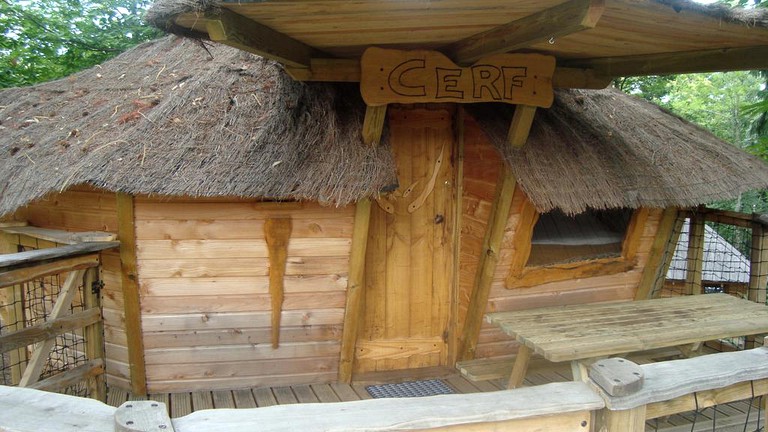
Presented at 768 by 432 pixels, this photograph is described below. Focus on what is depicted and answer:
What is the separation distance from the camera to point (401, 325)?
495 cm

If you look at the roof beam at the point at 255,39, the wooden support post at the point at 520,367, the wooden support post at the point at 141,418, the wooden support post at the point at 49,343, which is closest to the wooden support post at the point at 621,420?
the wooden support post at the point at 141,418

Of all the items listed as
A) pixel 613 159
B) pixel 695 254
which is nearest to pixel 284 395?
pixel 613 159

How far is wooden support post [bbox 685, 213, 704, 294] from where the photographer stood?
5.48 m

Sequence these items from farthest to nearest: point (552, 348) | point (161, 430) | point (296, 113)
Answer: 1. point (296, 113)
2. point (552, 348)
3. point (161, 430)

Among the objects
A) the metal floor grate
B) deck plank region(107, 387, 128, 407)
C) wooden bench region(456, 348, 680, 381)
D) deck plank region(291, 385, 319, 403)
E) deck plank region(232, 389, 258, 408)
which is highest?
wooden bench region(456, 348, 680, 381)

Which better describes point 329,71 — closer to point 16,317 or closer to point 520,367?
point 520,367

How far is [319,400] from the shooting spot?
4305mm

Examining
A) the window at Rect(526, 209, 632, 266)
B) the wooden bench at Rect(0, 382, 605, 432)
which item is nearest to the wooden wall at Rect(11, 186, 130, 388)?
the wooden bench at Rect(0, 382, 605, 432)

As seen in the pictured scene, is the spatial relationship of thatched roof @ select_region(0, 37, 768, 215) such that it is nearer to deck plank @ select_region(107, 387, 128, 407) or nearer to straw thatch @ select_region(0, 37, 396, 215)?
straw thatch @ select_region(0, 37, 396, 215)

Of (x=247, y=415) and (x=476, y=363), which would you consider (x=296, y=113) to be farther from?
(x=247, y=415)

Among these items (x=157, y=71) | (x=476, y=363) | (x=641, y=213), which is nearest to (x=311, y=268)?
(x=476, y=363)

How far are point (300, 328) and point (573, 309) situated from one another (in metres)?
2.15

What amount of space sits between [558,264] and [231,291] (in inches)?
111

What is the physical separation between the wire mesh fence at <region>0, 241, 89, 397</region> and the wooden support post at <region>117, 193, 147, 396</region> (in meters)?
0.42
